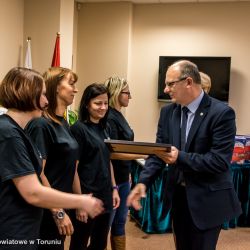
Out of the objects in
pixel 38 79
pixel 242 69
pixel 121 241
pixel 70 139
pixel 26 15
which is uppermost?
pixel 26 15

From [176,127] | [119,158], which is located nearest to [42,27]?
[119,158]

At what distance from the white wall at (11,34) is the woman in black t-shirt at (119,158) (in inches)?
58.6

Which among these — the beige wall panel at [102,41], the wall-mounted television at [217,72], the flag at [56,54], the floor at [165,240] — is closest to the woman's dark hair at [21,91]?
the floor at [165,240]

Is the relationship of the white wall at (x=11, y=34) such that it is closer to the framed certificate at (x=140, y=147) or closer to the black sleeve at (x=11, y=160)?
the framed certificate at (x=140, y=147)

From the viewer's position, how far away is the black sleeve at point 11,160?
1216mm

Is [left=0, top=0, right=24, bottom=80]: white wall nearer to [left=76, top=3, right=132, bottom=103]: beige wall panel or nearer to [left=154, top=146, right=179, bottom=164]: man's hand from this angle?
[left=76, top=3, right=132, bottom=103]: beige wall panel

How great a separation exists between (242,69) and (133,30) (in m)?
1.65

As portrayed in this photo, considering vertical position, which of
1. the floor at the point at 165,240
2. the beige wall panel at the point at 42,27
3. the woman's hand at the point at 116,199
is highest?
the beige wall panel at the point at 42,27

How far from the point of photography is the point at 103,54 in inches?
204

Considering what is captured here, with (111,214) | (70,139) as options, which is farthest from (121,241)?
(70,139)

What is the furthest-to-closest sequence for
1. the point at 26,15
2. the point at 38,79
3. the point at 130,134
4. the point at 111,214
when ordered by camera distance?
the point at 26,15, the point at 130,134, the point at 111,214, the point at 38,79

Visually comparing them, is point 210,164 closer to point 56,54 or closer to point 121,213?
point 121,213

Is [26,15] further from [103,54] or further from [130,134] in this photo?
[130,134]

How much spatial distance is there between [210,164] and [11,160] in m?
0.85
